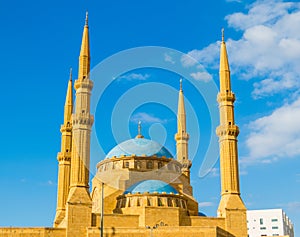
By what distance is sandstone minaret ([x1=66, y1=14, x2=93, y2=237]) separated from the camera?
36.4 m

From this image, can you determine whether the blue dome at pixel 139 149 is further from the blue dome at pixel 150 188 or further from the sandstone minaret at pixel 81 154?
the sandstone minaret at pixel 81 154

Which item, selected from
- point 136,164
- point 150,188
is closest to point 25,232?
point 150,188

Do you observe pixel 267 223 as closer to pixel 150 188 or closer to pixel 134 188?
pixel 134 188

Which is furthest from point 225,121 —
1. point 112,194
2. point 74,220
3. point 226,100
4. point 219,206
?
point 74,220

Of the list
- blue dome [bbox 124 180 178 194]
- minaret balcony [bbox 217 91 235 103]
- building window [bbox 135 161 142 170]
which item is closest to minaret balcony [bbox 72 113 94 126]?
blue dome [bbox 124 180 178 194]

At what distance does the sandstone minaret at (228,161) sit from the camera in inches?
1565

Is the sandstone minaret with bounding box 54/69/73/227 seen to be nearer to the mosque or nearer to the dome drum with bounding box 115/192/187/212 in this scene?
the mosque

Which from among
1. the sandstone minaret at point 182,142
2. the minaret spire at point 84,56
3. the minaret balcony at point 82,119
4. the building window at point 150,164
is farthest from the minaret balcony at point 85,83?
the sandstone minaret at point 182,142

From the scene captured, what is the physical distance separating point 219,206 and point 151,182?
6.47 m

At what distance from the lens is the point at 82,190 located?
37.9 m

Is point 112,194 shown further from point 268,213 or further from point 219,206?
point 268,213

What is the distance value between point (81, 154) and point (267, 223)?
6922cm

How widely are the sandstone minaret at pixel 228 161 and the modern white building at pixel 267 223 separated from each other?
5973cm

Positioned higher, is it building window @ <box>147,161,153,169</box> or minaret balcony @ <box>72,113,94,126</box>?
minaret balcony @ <box>72,113,94,126</box>
